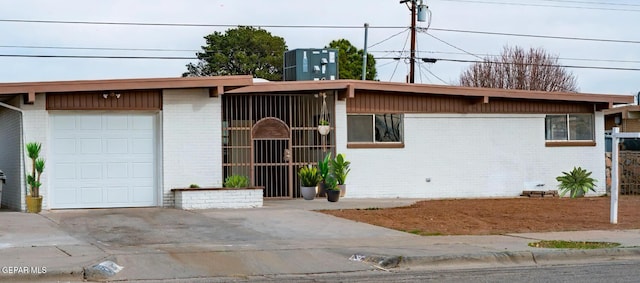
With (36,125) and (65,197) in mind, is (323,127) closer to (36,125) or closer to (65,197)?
(65,197)

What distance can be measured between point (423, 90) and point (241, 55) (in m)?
34.0

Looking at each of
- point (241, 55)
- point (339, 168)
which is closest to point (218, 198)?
point (339, 168)

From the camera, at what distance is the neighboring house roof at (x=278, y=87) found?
62.7 ft

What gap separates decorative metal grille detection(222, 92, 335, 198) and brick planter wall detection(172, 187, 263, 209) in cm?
211

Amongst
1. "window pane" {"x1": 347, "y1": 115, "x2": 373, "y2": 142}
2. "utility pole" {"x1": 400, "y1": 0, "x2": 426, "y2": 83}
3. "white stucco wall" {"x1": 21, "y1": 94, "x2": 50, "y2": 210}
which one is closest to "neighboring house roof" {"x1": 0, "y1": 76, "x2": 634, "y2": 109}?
"white stucco wall" {"x1": 21, "y1": 94, "x2": 50, "y2": 210}

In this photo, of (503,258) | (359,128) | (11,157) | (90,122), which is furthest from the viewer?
(359,128)

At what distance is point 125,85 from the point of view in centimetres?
1966

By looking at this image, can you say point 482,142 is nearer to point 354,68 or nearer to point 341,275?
point 341,275

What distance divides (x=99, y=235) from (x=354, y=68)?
3975 centimetres

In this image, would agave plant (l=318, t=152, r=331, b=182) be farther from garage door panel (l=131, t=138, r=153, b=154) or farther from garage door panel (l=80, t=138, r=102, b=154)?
garage door panel (l=80, t=138, r=102, b=154)

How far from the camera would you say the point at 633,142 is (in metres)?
29.8

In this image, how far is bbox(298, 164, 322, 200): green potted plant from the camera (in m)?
22.3

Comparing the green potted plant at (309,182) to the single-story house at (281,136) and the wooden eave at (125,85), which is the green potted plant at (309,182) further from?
the wooden eave at (125,85)

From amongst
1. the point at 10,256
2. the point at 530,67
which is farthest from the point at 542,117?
the point at 530,67
